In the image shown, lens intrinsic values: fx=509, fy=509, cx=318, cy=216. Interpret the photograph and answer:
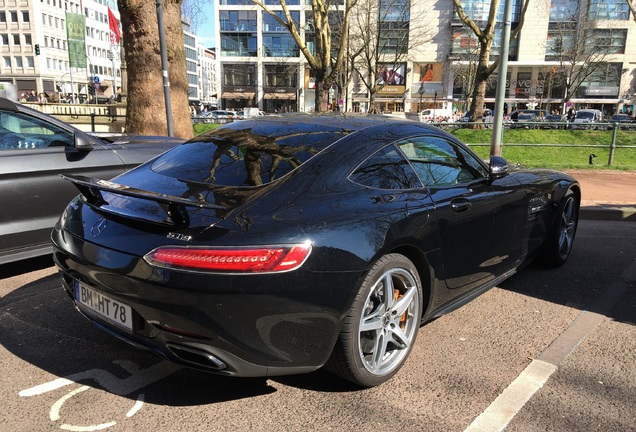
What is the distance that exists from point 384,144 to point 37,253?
10.9 feet

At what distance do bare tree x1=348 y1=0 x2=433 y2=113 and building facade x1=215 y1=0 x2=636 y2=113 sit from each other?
30 cm

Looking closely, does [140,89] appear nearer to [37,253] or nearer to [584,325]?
[37,253]

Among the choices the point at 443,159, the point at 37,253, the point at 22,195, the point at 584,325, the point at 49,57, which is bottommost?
the point at 584,325

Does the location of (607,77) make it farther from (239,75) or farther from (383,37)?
(239,75)

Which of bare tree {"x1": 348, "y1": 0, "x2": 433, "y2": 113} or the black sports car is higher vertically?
bare tree {"x1": 348, "y1": 0, "x2": 433, "y2": 113}

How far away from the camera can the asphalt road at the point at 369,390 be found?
258 centimetres

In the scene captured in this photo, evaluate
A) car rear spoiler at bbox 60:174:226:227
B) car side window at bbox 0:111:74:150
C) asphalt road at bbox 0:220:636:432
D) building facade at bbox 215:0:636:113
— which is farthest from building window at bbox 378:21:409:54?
car rear spoiler at bbox 60:174:226:227

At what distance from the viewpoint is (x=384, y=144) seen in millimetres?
3246

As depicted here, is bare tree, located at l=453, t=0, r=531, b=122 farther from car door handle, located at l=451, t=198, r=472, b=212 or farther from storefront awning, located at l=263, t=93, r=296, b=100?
storefront awning, located at l=263, t=93, r=296, b=100

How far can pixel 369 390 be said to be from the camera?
9.48 feet

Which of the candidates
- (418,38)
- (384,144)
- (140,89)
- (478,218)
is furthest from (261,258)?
(418,38)

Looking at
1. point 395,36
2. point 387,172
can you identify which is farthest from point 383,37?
point 387,172

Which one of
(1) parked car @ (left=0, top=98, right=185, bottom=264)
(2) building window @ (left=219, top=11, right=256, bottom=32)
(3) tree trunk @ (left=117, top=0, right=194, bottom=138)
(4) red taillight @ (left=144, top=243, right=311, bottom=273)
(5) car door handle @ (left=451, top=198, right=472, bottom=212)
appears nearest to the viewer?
(4) red taillight @ (left=144, top=243, right=311, bottom=273)

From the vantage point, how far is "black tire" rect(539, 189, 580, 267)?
16.0 feet
